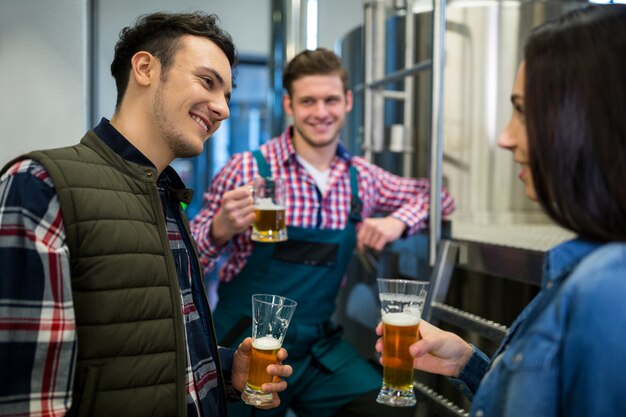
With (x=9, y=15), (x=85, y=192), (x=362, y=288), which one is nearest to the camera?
(x=85, y=192)

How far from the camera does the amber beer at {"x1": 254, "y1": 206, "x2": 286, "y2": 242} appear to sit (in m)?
2.29

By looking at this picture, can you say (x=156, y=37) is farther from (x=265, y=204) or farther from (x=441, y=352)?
(x=441, y=352)

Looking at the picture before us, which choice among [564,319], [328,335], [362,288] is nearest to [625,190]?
[564,319]

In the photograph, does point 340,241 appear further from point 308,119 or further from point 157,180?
point 157,180

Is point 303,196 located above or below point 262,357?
above

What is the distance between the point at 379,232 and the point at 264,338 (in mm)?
1150

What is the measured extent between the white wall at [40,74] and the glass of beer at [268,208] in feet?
2.26

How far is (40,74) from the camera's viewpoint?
5.97 feet

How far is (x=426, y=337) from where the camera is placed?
136cm

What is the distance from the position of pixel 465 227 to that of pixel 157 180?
1.79 m

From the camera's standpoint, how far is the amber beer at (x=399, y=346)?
4.44 ft

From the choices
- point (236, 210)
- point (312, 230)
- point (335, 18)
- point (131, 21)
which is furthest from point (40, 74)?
point (335, 18)

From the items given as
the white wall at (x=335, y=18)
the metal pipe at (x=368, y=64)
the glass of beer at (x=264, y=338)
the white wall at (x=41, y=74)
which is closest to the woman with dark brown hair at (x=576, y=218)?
the glass of beer at (x=264, y=338)

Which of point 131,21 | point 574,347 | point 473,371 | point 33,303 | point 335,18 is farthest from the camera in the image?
point 335,18
